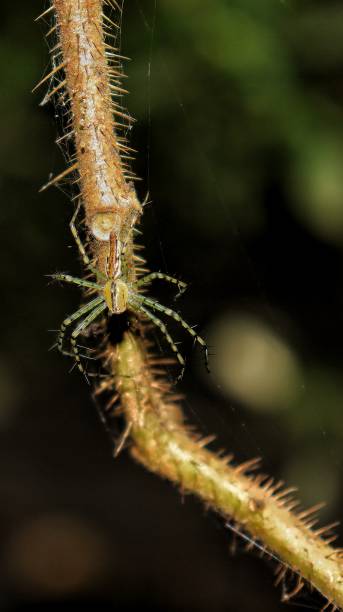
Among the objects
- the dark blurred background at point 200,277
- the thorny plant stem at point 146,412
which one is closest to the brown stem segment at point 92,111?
the thorny plant stem at point 146,412

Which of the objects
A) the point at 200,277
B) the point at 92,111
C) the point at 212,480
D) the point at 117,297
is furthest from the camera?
the point at 200,277

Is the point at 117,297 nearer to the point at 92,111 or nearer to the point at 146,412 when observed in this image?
the point at 146,412

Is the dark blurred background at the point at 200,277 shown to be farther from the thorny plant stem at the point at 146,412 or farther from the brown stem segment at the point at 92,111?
the brown stem segment at the point at 92,111

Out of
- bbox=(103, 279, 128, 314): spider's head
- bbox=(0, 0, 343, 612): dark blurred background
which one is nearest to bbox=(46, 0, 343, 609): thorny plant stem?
bbox=(103, 279, 128, 314): spider's head

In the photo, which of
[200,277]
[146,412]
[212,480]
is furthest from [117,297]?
[200,277]

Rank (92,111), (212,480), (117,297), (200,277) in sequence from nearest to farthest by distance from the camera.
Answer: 1. (92,111)
2. (212,480)
3. (117,297)
4. (200,277)

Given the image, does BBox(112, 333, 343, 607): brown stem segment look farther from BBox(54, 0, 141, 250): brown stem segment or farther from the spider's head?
BBox(54, 0, 141, 250): brown stem segment
